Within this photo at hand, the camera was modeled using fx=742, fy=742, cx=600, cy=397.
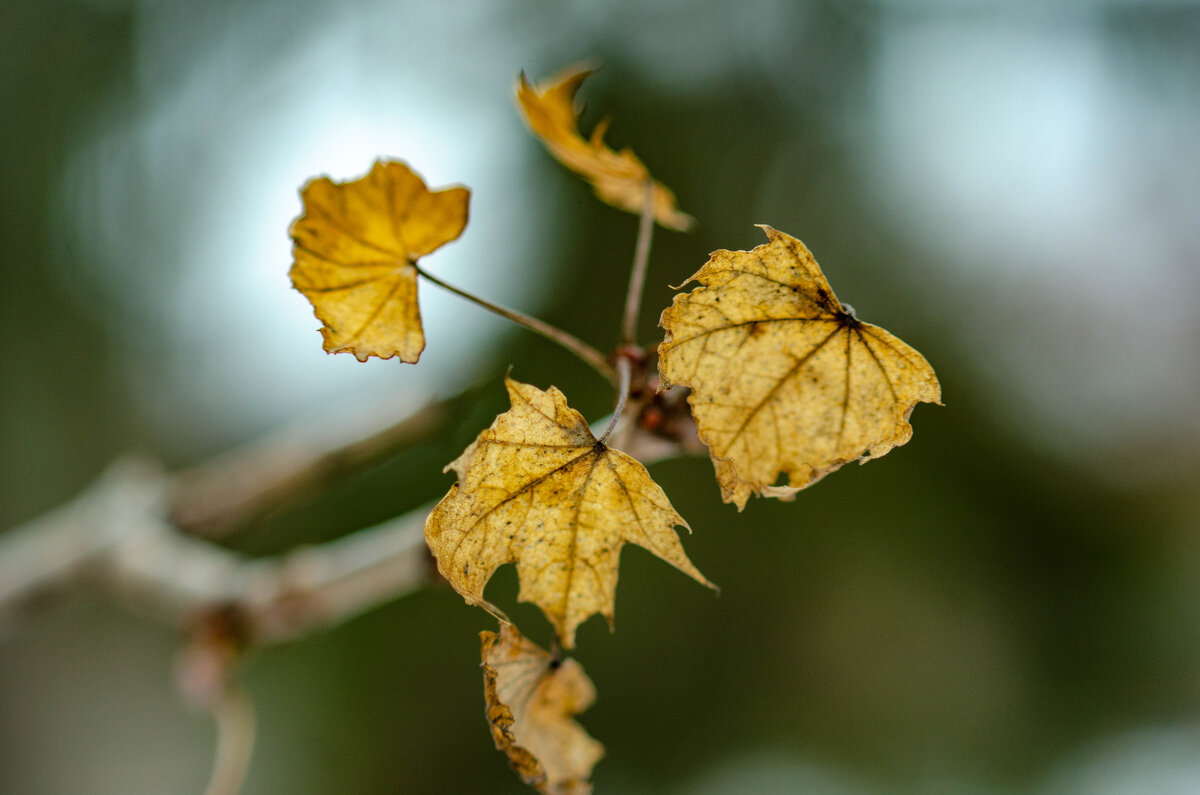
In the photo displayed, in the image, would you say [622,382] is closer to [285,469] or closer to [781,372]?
[781,372]

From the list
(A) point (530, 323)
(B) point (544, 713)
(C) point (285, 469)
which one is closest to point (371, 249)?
(A) point (530, 323)

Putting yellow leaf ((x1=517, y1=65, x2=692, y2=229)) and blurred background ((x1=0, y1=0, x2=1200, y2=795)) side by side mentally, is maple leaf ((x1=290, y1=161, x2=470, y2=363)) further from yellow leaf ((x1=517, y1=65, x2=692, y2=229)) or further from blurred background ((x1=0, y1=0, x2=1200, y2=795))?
blurred background ((x1=0, y1=0, x2=1200, y2=795))

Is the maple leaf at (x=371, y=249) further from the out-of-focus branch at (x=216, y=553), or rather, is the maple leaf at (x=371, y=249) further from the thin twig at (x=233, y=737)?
the thin twig at (x=233, y=737)

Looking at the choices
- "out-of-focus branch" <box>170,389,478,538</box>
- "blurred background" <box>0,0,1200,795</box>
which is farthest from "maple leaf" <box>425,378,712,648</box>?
"blurred background" <box>0,0,1200,795</box>

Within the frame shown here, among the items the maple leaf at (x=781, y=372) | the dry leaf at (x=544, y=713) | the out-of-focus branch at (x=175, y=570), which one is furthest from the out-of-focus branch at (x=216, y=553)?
the maple leaf at (x=781, y=372)

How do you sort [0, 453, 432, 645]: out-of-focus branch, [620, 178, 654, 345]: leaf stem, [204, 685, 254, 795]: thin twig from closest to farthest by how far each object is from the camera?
[620, 178, 654, 345]: leaf stem, [0, 453, 432, 645]: out-of-focus branch, [204, 685, 254, 795]: thin twig
